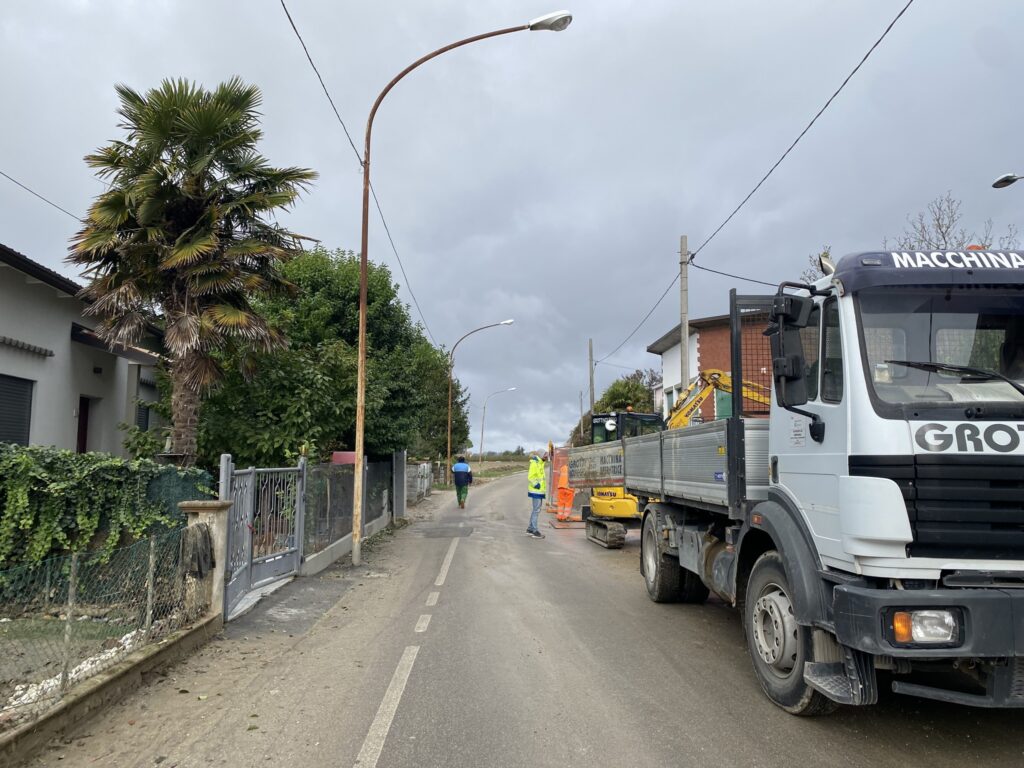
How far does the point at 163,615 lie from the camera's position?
6.47m

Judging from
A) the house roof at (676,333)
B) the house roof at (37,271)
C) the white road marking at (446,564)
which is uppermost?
the house roof at (676,333)

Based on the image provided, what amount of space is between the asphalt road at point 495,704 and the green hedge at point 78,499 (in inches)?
68.3

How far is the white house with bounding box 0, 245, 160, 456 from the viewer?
36.8 feet

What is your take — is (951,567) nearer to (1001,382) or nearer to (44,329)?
(1001,382)

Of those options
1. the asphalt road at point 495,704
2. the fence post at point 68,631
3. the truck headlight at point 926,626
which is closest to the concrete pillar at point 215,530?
the asphalt road at point 495,704

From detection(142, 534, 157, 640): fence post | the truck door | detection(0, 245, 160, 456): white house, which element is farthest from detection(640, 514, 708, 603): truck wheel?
detection(0, 245, 160, 456): white house

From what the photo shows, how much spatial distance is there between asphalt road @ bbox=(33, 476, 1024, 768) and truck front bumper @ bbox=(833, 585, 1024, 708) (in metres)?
0.56

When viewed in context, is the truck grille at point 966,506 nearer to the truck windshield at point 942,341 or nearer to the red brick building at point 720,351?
the truck windshield at point 942,341

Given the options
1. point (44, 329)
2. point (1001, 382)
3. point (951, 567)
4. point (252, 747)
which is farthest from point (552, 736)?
point (44, 329)

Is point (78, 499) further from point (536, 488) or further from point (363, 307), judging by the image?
point (536, 488)

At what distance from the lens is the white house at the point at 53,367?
36.8 ft

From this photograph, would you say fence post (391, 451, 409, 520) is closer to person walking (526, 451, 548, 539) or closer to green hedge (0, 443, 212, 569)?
person walking (526, 451, 548, 539)

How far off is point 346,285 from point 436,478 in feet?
110

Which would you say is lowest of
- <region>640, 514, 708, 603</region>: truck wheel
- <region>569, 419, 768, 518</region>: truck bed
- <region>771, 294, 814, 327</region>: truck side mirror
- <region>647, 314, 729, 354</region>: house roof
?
<region>640, 514, 708, 603</region>: truck wheel
